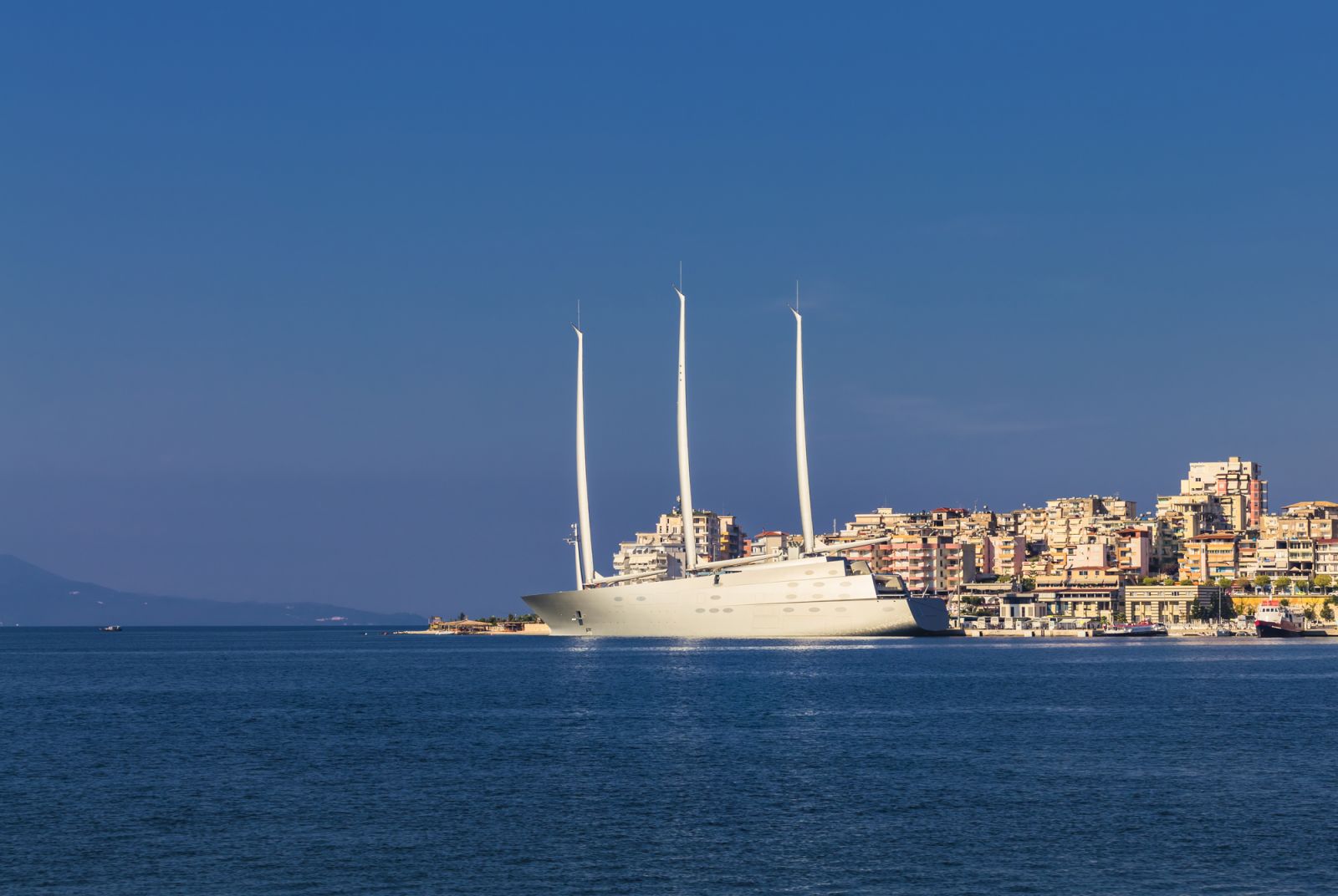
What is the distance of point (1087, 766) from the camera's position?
38906mm

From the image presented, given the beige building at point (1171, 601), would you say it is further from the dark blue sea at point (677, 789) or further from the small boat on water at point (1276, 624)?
the dark blue sea at point (677, 789)

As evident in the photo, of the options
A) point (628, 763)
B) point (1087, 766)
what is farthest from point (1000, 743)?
point (628, 763)

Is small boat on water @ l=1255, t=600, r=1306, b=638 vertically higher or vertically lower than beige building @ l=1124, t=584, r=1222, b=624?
lower

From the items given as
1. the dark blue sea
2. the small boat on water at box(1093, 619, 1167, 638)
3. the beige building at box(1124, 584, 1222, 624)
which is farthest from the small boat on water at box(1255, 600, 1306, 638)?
the dark blue sea

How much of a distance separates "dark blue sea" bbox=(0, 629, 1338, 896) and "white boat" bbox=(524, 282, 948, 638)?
169 feet

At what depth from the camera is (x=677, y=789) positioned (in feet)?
116

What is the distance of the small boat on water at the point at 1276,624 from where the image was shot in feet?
514

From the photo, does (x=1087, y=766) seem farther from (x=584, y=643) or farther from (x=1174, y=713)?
(x=584, y=643)

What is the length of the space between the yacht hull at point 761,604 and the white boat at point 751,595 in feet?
0.21

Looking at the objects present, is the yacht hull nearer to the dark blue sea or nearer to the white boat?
the white boat

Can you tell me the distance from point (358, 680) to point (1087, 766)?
4921cm

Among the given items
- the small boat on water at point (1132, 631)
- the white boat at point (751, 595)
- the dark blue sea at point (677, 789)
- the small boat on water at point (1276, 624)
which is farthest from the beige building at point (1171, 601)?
the dark blue sea at point (677, 789)

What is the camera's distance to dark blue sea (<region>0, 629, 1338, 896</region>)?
86.0ft

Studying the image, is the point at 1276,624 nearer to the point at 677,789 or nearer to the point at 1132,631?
the point at 1132,631
